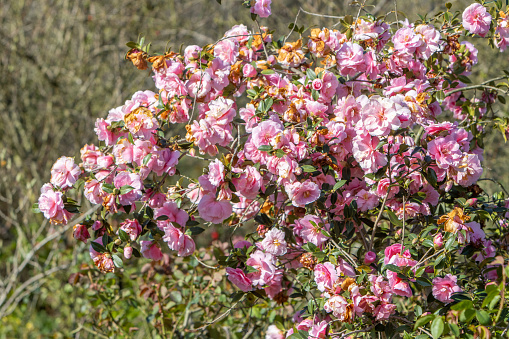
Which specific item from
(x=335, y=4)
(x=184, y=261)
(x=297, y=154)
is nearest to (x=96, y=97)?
(x=335, y=4)

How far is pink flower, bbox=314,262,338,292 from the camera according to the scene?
4.63 ft

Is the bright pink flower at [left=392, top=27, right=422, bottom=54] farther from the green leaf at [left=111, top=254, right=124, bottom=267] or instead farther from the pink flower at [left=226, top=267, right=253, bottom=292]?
the green leaf at [left=111, top=254, right=124, bottom=267]

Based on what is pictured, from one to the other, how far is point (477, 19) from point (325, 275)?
1.04 meters

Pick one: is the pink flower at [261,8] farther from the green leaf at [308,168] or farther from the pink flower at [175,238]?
the pink flower at [175,238]

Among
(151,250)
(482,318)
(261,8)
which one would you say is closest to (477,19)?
(261,8)

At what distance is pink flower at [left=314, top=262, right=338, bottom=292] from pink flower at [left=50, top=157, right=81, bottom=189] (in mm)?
786

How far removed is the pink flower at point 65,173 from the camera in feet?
4.94

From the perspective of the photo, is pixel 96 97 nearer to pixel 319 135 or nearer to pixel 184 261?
pixel 184 261

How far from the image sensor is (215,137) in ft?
4.68

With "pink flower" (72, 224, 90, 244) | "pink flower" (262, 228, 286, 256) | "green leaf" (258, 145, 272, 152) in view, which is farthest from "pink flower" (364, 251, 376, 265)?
"pink flower" (72, 224, 90, 244)

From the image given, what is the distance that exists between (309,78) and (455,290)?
77 centimetres

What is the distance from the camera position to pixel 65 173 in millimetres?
1516

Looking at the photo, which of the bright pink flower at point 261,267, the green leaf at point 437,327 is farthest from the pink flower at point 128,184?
the green leaf at point 437,327

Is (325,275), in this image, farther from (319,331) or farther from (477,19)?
(477,19)
